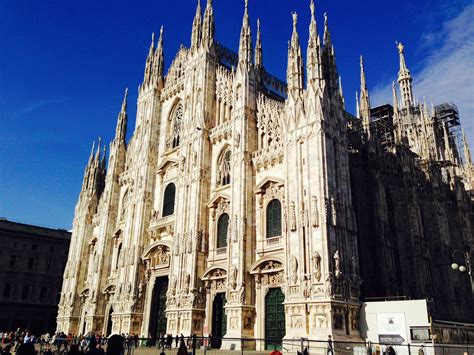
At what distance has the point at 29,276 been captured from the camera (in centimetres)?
5447

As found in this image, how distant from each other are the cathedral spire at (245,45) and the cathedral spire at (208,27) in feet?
13.9

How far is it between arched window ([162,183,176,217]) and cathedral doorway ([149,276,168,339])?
549cm

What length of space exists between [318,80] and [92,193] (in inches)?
1226

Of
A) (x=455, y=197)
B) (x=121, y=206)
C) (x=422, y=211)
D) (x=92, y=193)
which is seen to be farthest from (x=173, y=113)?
(x=455, y=197)

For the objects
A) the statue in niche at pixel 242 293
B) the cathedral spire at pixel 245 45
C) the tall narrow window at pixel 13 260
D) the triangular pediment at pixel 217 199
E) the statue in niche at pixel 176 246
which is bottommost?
the statue in niche at pixel 242 293

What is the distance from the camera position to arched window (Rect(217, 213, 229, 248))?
100 feet

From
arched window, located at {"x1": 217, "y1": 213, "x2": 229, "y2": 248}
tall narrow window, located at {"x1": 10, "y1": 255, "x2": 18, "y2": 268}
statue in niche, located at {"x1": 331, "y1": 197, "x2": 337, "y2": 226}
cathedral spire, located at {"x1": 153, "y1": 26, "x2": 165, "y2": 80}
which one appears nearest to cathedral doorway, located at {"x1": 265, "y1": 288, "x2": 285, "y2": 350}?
statue in niche, located at {"x1": 331, "y1": 197, "x2": 337, "y2": 226}

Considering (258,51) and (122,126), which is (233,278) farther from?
(122,126)

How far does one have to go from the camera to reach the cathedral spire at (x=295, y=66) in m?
27.4

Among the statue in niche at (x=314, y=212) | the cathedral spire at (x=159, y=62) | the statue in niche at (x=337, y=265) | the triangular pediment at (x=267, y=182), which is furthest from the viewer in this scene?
the cathedral spire at (x=159, y=62)

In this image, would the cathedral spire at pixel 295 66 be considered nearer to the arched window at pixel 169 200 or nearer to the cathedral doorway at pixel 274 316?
the cathedral doorway at pixel 274 316

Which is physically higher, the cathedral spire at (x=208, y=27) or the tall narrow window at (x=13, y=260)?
the cathedral spire at (x=208, y=27)

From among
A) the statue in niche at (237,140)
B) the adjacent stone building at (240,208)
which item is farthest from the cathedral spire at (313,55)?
the statue in niche at (237,140)

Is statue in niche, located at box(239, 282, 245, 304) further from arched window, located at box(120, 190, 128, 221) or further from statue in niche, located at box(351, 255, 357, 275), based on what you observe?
arched window, located at box(120, 190, 128, 221)
